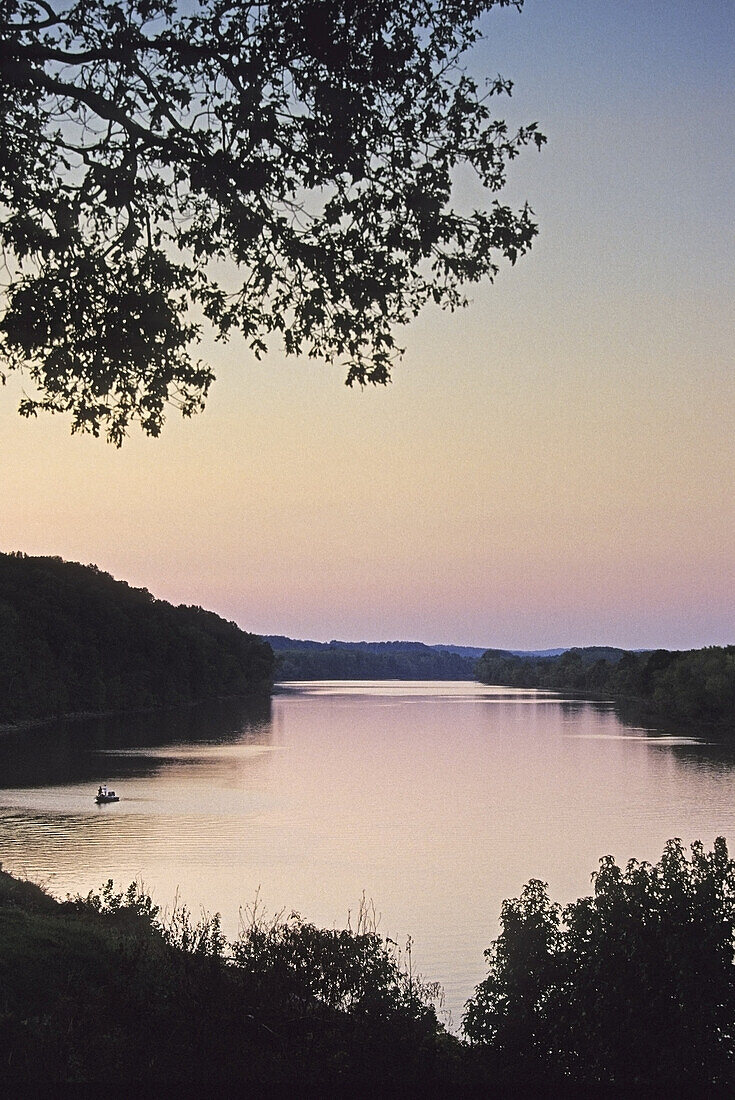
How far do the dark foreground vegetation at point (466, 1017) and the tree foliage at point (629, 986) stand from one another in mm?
15

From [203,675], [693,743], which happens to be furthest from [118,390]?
[203,675]

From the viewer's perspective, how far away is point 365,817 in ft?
153

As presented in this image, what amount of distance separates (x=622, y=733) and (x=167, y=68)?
86.5 m

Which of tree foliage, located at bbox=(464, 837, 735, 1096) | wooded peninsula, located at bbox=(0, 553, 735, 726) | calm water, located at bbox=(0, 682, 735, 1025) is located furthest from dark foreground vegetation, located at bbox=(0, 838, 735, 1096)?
wooded peninsula, located at bbox=(0, 553, 735, 726)

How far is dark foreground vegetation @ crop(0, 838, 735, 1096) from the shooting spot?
1027 centimetres

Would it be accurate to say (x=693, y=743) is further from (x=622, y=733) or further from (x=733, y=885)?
→ (x=733, y=885)

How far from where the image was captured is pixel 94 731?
92.7m

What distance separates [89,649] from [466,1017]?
366 ft

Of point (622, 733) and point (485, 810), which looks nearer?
point (485, 810)

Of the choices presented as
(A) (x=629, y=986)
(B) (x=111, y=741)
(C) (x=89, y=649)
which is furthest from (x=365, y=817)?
(C) (x=89, y=649)

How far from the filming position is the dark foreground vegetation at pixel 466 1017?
10273mm

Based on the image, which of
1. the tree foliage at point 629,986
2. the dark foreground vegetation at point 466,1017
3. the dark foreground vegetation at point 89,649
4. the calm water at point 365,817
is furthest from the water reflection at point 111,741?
the tree foliage at point 629,986

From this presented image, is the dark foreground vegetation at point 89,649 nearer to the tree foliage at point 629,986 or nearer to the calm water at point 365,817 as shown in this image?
the calm water at point 365,817

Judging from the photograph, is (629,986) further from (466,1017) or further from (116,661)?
(116,661)
